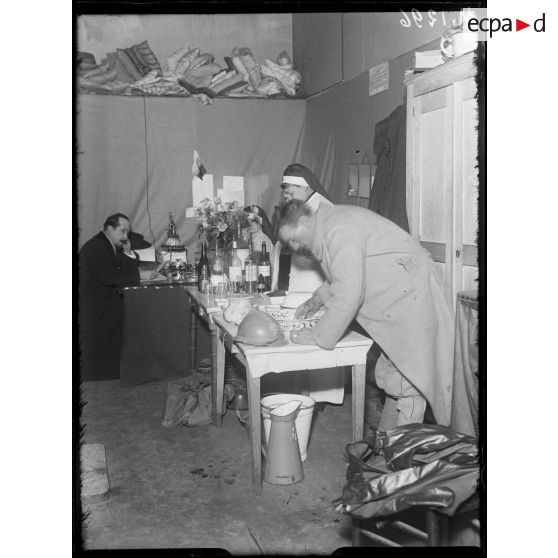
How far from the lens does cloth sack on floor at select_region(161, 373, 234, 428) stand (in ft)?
16.0

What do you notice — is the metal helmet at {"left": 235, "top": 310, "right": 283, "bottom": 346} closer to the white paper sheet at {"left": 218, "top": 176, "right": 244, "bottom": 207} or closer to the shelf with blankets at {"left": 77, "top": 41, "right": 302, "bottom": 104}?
the white paper sheet at {"left": 218, "top": 176, "right": 244, "bottom": 207}

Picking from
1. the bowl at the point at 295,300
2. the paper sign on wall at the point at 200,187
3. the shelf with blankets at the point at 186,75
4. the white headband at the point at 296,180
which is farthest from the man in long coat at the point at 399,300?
the shelf with blankets at the point at 186,75

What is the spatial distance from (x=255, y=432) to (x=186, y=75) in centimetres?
557

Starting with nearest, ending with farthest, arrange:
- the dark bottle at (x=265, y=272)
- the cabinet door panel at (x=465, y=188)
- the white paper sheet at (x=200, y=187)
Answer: the cabinet door panel at (x=465, y=188) → the dark bottle at (x=265, y=272) → the white paper sheet at (x=200, y=187)

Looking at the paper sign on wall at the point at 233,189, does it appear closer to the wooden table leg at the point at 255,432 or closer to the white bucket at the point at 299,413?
the white bucket at the point at 299,413

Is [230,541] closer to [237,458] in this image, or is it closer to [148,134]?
[237,458]

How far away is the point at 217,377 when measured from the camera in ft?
15.7

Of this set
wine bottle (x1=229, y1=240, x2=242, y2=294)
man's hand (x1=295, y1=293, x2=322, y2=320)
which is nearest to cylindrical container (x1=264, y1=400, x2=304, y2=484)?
man's hand (x1=295, y1=293, x2=322, y2=320)

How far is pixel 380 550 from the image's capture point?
99.3 inches

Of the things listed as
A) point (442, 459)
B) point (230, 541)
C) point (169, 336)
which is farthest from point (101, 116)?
point (442, 459)

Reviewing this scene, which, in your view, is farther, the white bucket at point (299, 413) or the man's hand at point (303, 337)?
the white bucket at point (299, 413)

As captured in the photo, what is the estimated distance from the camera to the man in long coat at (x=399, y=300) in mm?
3816

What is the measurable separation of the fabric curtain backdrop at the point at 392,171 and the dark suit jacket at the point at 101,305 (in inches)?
90.8

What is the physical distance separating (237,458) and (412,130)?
2457 mm
